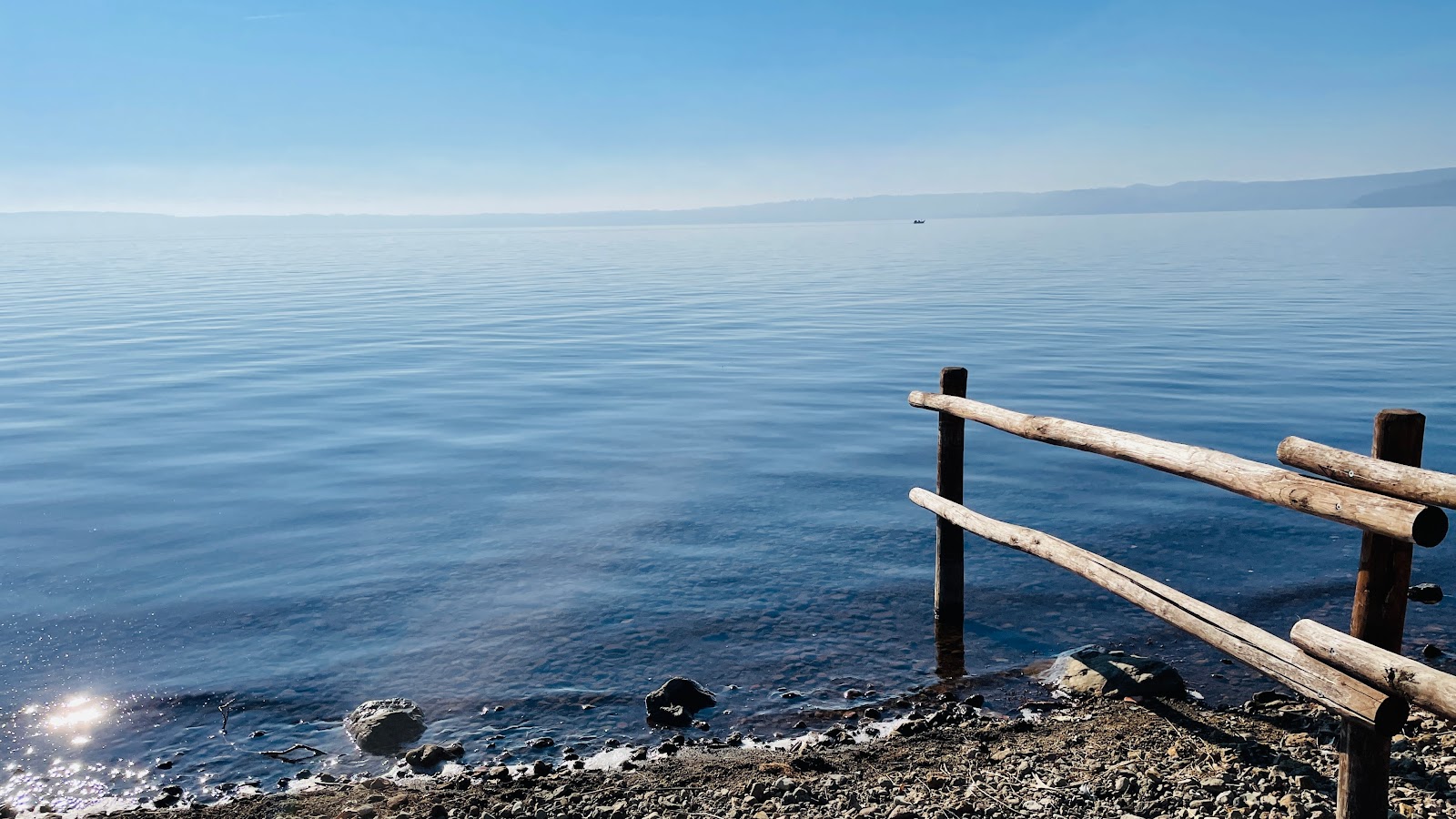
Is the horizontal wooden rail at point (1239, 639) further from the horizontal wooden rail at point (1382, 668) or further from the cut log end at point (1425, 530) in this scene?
the cut log end at point (1425, 530)

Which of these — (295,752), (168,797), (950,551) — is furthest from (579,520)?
(168,797)

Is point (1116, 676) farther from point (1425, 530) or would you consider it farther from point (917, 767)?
point (1425, 530)

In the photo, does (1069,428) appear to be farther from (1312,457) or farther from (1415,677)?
(1415,677)

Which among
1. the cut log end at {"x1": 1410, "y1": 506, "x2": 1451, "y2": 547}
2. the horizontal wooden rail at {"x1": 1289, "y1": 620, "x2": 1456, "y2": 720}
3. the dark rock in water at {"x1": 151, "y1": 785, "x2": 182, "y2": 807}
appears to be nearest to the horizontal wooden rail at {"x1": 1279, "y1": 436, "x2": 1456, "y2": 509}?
the cut log end at {"x1": 1410, "y1": 506, "x2": 1451, "y2": 547}

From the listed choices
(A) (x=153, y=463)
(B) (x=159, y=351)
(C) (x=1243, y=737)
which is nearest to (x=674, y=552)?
(C) (x=1243, y=737)

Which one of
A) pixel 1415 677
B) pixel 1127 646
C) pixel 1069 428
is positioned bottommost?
pixel 1127 646

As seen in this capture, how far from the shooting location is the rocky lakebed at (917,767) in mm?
6168

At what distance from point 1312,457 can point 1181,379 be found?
70.7 ft

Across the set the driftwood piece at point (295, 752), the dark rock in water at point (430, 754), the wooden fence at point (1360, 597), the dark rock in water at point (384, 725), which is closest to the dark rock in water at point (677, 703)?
the dark rock in water at point (430, 754)

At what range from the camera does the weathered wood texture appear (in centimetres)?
911

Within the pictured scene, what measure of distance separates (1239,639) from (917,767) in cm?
214

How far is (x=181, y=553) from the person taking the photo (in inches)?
509

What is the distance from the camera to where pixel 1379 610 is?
5.23 m

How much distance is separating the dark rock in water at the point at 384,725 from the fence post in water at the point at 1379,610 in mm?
6053
